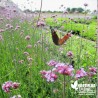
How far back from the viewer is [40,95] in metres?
1.95

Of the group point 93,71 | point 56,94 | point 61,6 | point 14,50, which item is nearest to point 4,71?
point 14,50

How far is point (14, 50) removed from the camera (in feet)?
9.14

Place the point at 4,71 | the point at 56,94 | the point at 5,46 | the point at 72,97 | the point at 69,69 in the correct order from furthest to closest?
the point at 5,46
the point at 4,71
the point at 72,97
the point at 56,94
the point at 69,69

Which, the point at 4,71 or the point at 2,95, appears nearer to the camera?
the point at 2,95

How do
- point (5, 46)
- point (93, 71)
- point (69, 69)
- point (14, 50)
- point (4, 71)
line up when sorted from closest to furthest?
point (69, 69)
point (93, 71)
point (4, 71)
point (14, 50)
point (5, 46)

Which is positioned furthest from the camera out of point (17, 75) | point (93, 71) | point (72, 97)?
point (17, 75)

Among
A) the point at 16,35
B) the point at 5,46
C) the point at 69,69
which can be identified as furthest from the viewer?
the point at 16,35

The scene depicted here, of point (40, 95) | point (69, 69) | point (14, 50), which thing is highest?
point (69, 69)

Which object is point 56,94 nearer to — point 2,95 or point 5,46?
point 2,95

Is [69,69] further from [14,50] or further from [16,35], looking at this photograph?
[16,35]

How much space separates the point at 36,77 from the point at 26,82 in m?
0.08

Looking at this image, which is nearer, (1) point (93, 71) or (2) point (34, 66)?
(1) point (93, 71)

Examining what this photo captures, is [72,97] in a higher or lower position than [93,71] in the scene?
lower

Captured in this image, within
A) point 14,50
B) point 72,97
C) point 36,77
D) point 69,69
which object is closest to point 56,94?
point 72,97
